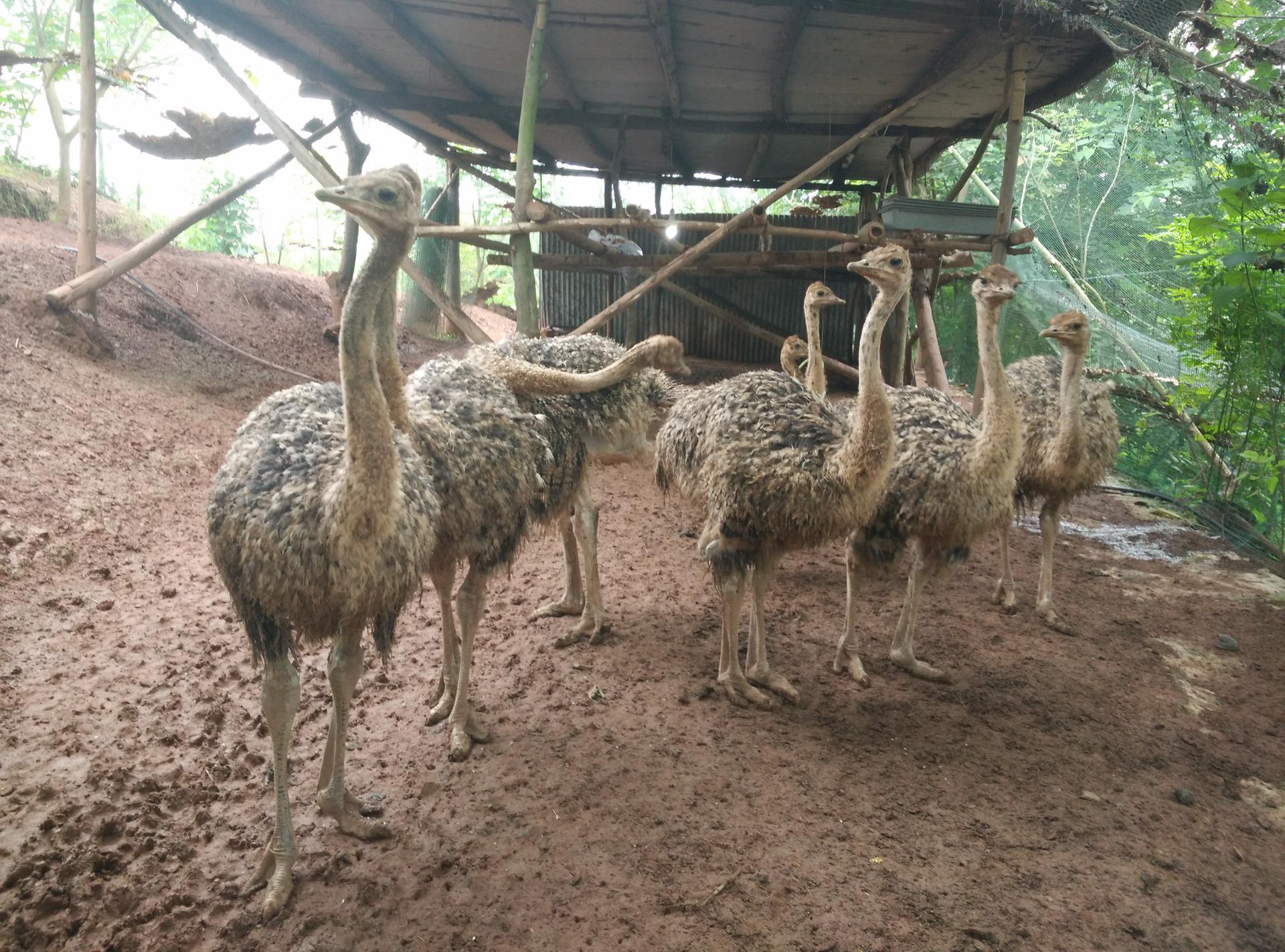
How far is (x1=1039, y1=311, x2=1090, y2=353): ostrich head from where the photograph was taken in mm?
4594

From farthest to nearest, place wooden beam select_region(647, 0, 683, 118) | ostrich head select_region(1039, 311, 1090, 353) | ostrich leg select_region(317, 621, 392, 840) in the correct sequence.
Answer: wooden beam select_region(647, 0, 683, 118), ostrich head select_region(1039, 311, 1090, 353), ostrich leg select_region(317, 621, 392, 840)

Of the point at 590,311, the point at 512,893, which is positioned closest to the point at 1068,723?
the point at 512,893

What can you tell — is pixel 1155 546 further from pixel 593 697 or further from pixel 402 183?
pixel 402 183

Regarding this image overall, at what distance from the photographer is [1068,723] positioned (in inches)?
143

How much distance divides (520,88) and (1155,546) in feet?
22.8

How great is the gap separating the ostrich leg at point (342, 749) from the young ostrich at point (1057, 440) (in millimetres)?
3667

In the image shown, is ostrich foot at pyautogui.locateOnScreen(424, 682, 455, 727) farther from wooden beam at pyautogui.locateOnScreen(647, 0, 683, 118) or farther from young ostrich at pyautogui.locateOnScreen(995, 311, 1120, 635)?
wooden beam at pyautogui.locateOnScreen(647, 0, 683, 118)

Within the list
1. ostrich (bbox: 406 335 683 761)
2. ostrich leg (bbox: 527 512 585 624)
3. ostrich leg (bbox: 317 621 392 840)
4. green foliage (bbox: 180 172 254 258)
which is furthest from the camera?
green foliage (bbox: 180 172 254 258)

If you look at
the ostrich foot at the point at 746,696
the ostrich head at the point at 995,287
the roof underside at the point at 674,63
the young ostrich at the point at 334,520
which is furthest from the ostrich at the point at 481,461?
the roof underside at the point at 674,63

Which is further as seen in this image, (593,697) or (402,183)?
(593,697)

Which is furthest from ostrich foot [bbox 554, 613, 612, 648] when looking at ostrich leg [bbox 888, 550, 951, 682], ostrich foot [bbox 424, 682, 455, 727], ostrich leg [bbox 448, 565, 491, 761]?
ostrich leg [bbox 888, 550, 951, 682]

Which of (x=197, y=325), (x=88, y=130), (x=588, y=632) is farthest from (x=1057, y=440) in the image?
(x=197, y=325)

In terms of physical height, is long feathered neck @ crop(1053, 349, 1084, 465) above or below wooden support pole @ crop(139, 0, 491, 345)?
below

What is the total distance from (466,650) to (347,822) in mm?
819
